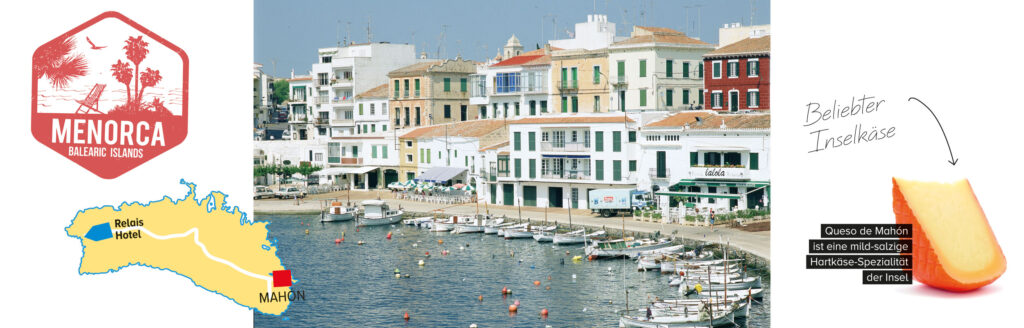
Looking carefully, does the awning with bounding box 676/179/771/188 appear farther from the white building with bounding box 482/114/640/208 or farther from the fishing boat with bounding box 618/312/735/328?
the fishing boat with bounding box 618/312/735/328

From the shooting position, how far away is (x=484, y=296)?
35.1 meters

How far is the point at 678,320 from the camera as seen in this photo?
97.1 ft

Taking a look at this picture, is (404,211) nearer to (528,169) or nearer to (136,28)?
(528,169)

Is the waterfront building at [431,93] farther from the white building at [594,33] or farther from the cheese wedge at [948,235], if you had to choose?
the cheese wedge at [948,235]

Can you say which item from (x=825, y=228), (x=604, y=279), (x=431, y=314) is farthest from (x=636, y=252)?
(x=825, y=228)

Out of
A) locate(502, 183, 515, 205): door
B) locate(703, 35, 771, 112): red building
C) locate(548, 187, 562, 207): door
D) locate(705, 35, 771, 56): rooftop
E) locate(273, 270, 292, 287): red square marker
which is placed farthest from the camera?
locate(502, 183, 515, 205): door

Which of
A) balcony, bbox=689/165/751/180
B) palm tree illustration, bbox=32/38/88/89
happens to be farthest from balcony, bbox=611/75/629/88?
palm tree illustration, bbox=32/38/88/89

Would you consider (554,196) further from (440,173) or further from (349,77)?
(349,77)

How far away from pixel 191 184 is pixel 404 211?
146 ft

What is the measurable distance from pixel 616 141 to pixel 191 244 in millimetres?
38559

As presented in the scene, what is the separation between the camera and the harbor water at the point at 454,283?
3169cm

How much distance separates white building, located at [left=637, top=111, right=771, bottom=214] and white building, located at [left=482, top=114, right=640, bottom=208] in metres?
1.24

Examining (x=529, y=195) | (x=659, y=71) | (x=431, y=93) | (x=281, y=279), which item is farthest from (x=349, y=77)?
(x=281, y=279)

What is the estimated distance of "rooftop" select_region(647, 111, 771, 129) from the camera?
154ft
